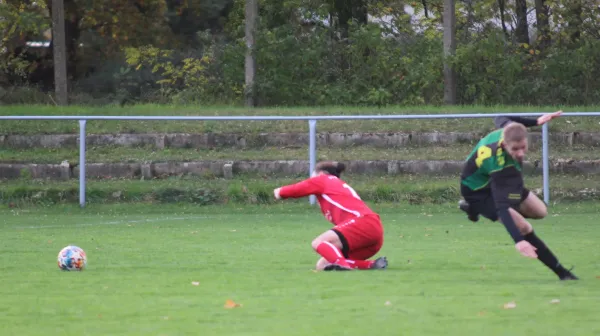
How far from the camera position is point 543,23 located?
3294cm

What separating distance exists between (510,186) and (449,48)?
1891 centimetres

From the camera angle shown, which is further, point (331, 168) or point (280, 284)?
point (331, 168)

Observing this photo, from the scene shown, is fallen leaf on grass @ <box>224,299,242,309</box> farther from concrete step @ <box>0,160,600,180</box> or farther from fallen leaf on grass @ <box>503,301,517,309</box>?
concrete step @ <box>0,160,600,180</box>

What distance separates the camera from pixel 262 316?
7.26 meters

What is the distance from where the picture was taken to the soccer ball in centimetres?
1020

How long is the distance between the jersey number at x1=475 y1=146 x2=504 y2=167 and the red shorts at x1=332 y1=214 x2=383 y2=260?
116cm

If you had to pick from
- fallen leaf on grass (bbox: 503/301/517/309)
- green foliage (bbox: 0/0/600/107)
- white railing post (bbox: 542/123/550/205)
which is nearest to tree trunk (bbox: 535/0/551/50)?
green foliage (bbox: 0/0/600/107)

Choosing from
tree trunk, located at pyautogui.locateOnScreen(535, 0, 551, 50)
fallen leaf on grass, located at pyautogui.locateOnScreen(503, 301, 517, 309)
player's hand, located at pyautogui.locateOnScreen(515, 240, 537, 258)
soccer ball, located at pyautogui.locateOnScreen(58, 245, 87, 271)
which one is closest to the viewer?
fallen leaf on grass, located at pyautogui.locateOnScreen(503, 301, 517, 309)

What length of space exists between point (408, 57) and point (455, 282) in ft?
68.0

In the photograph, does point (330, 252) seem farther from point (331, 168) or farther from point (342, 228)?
point (331, 168)

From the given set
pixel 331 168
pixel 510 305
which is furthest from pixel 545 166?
pixel 510 305

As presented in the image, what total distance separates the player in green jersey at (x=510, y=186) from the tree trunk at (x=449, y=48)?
701 inches

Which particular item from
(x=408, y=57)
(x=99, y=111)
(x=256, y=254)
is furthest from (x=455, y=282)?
(x=408, y=57)

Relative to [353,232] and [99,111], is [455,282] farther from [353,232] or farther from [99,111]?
[99,111]
